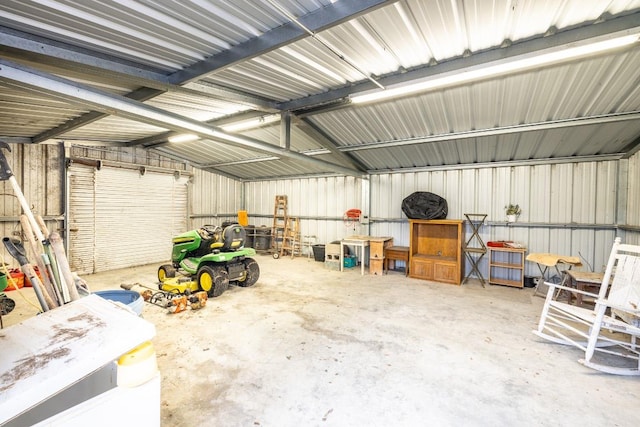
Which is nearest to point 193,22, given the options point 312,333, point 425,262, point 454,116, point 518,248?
point 312,333

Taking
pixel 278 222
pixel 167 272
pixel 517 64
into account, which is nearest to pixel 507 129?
pixel 517 64

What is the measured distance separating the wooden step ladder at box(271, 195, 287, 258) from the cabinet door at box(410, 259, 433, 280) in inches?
162

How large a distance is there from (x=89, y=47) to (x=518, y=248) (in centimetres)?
666

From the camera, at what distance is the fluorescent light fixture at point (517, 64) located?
2.37 m

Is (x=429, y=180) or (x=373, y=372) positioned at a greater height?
(x=429, y=180)

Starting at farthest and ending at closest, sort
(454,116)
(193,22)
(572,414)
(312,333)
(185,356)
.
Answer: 1. (454,116)
2. (312,333)
3. (185,356)
4. (193,22)
5. (572,414)

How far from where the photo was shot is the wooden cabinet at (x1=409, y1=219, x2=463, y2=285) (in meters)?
5.36

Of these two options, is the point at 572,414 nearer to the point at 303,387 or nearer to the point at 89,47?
the point at 303,387

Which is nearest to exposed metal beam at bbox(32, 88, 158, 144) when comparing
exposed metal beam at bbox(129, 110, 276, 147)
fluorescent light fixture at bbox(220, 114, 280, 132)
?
fluorescent light fixture at bbox(220, 114, 280, 132)

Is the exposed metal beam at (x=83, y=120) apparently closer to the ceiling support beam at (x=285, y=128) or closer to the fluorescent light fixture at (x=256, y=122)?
the fluorescent light fixture at (x=256, y=122)

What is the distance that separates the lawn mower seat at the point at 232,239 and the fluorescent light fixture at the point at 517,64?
3.12 m

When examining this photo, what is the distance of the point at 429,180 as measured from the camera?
639 centimetres

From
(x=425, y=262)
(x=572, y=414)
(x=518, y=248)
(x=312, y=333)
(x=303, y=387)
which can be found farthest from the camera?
(x=425, y=262)

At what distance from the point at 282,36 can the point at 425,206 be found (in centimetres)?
457
